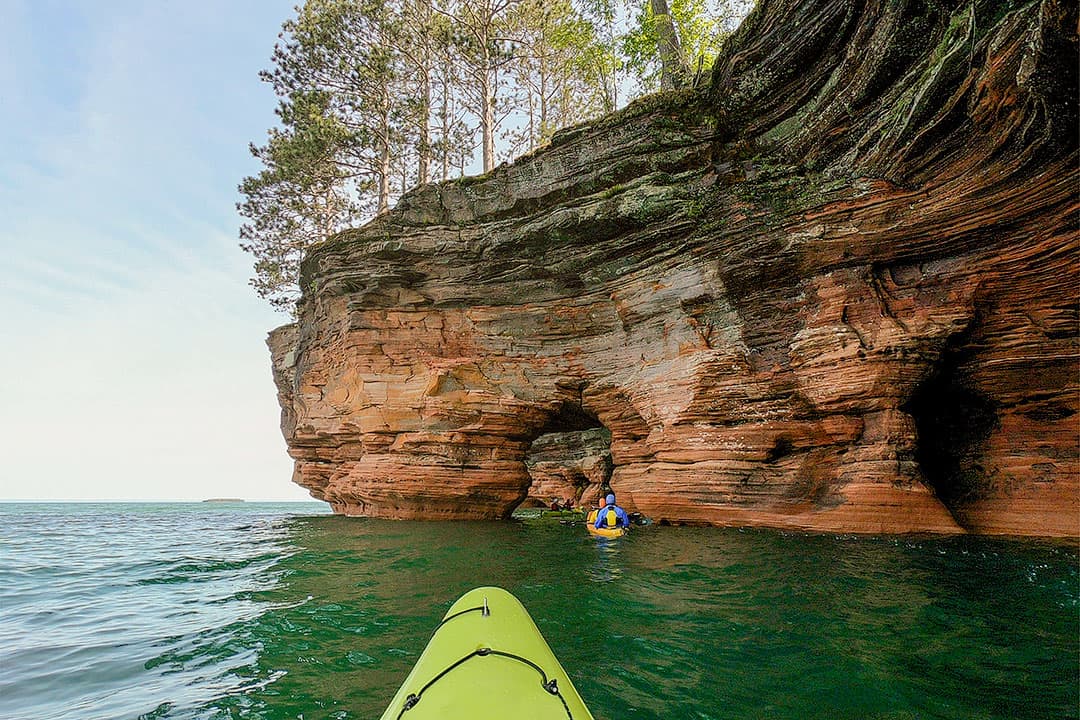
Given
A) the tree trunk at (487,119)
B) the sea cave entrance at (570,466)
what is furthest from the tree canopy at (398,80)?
the sea cave entrance at (570,466)

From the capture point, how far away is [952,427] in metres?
11.7

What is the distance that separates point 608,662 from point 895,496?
7.83 meters

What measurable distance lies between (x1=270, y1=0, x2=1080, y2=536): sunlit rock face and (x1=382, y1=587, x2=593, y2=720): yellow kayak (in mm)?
9195

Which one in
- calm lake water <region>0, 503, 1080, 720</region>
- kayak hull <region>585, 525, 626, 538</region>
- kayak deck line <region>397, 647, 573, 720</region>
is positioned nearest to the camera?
kayak deck line <region>397, 647, 573, 720</region>

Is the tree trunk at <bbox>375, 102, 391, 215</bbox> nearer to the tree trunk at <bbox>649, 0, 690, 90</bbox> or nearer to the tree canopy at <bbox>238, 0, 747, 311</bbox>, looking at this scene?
the tree canopy at <bbox>238, 0, 747, 311</bbox>

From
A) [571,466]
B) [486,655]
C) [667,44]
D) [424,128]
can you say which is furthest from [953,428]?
[424,128]

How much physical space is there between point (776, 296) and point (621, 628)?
29.2 feet

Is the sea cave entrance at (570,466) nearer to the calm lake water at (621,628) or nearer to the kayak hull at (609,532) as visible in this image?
the kayak hull at (609,532)

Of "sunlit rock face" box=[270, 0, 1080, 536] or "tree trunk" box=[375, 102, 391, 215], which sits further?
"tree trunk" box=[375, 102, 391, 215]

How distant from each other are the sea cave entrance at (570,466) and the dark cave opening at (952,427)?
41.2 feet

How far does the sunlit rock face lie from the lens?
931 centimetres

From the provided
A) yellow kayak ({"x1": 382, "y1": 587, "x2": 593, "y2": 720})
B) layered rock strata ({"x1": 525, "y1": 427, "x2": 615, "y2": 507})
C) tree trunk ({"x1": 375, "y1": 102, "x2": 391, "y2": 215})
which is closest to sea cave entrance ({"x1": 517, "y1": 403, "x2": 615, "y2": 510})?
layered rock strata ({"x1": 525, "y1": 427, "x2": 615, "y2": 507})

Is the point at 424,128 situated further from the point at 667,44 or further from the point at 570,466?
the point at 570,466

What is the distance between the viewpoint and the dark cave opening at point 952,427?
35.1ft
